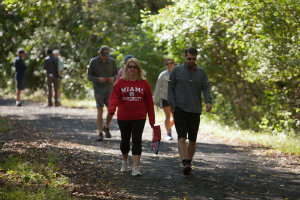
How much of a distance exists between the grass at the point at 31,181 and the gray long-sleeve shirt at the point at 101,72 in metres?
3.86

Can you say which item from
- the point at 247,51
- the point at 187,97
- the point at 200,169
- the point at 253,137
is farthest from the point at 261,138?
the point at 187,97

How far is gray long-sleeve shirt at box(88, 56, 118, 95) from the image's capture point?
1130 centimetres

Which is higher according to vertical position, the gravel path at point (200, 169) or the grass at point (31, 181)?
the grass at point (31, 181)

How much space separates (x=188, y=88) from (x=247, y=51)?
628cm

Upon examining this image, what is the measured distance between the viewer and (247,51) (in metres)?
13.8

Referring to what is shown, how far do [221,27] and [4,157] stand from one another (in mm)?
9476

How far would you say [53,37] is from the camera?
24172 mm

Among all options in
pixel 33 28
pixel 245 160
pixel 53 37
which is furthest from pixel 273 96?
pixel 33 28

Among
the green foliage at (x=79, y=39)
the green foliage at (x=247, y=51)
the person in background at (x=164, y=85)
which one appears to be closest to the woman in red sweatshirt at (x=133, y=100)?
the person in background at (x=164, y=85)

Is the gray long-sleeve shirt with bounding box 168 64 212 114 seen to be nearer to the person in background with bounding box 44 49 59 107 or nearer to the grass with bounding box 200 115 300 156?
the grass with bounding box 200 115 300 156

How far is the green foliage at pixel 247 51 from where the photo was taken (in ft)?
39.3

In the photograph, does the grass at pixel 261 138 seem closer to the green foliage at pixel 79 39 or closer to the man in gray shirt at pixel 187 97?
the man in gray shirt at pixel 187 97

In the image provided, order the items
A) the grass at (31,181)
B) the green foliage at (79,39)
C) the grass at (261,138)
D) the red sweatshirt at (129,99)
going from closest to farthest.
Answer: the grass at (31,181) < the red sweatshirt at (129,99) < the grass at (261,138) < the green foliage at (79,39)

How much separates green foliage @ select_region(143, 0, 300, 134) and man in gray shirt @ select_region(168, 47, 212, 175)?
14.0 feet
